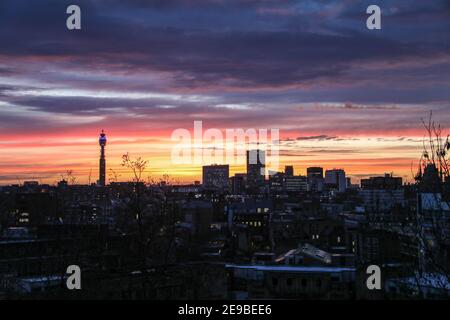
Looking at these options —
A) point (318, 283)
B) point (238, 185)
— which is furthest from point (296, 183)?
point (318, 283)

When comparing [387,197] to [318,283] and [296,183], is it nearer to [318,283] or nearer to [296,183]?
[318,283]

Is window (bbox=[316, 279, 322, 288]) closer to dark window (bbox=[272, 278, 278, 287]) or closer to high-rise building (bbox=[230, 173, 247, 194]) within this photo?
dark window (bbox=[272, 278, 278, 287])

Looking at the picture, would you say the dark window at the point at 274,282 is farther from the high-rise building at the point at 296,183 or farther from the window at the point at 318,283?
the high-rise building at the point at 296,183

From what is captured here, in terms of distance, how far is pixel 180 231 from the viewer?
165 ft

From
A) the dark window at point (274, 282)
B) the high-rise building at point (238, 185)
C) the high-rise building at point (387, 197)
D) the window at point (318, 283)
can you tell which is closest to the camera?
the high-rise building at point (387, 197)

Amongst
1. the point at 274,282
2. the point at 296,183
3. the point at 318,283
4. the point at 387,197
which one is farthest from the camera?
the point at 296,183

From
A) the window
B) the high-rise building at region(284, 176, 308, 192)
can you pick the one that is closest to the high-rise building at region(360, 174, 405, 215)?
the window

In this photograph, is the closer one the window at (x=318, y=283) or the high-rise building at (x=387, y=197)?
the high-rise building at (x=387, y=197)

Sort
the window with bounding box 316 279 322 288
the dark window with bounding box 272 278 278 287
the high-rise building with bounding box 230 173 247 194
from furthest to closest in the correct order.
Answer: the high-rise building with bounding box 230 173 247 194
the dark window with bounding box 272 278 278 287
the window with bounding box 316 279 322 288

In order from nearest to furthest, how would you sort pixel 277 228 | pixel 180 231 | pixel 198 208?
pixel 180 231, pixel 277 228, pixel 198 208

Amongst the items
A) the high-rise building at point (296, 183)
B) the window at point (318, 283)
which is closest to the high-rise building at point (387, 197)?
the window at point (318, 283)
